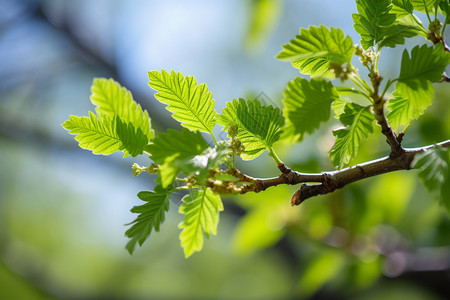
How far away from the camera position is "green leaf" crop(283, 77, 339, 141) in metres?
0.65

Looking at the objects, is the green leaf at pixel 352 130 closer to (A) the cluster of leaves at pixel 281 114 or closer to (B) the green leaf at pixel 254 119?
(A) the cluster of leaves at pixel 281 114

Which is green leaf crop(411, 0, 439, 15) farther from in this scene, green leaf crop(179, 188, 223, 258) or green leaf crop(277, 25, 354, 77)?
green leaf crop(179, 188, 223, 258)

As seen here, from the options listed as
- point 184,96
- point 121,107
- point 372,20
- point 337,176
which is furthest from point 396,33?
point 121,107

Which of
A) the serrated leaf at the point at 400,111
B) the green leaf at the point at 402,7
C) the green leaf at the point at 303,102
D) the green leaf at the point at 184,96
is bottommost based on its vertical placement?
the serrated leaf at the point at 400,111

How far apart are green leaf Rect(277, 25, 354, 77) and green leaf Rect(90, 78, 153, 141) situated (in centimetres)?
32

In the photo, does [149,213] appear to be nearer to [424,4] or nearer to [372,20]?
[372,20]

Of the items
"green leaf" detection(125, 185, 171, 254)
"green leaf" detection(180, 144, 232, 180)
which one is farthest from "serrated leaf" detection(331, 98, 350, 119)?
"green leaf" detection(125, 185, 171, 254)

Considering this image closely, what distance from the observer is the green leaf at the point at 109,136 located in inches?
30.1

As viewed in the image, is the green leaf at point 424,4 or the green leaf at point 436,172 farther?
the green leaf at point 424,4

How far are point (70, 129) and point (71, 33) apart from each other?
3.20m

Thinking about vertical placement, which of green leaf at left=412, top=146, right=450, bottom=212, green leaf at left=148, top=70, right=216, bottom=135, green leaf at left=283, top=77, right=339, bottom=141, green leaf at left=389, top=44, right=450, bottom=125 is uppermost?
green leaf at left=148, top=70, right=216, bottom=135

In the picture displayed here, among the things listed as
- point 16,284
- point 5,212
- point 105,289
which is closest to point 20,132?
point 5,212

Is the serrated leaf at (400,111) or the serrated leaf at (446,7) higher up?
the serrated leaf at (446,7)

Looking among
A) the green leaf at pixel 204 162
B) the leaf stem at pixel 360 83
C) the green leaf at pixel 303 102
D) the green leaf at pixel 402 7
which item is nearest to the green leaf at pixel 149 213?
the green leaf at pixel 204 162
